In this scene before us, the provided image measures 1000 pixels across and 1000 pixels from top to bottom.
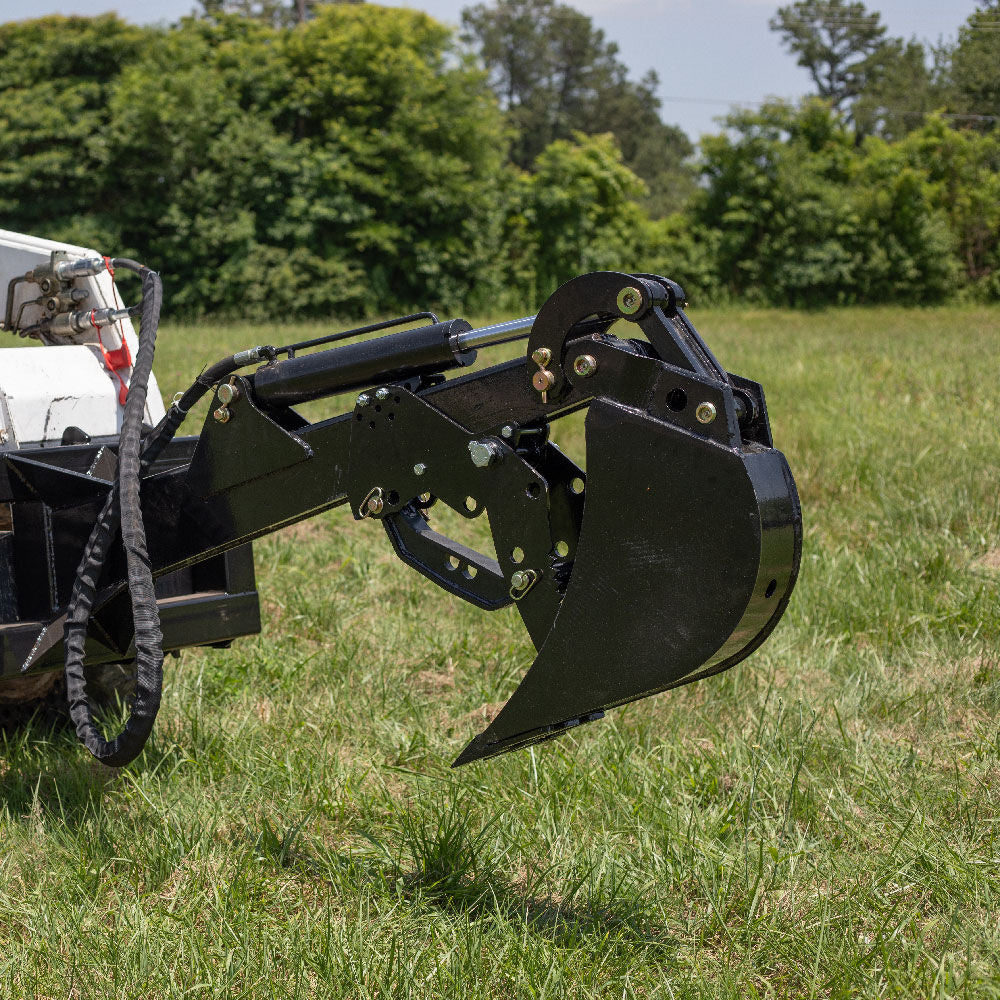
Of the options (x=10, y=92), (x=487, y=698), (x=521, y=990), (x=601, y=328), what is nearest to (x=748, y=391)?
(x=601, y=328)

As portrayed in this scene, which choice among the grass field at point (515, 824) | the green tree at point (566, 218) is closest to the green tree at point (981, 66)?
the green tree at point (566, 218)

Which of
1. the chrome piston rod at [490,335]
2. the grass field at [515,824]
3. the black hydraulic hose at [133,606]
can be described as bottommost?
the grass field at [515,824]

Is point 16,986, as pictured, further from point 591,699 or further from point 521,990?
point 591,699

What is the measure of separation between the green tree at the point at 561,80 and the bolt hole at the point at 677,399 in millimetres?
58927

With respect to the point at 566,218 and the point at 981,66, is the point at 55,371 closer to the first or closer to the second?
the point at 566,218

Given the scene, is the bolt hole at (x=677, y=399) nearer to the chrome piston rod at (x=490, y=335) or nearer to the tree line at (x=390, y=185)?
the chrome piston rod at (x=490, y=335)

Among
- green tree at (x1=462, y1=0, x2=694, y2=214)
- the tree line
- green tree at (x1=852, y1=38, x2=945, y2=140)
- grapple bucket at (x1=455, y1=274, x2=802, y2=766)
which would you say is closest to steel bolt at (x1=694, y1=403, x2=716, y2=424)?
grapple bucket at (x1=455, y1=274, x2=802, y2=766)

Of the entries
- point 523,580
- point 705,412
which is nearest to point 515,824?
point 523,580

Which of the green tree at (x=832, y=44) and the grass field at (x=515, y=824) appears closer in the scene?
the grass field at (x=515, y=824)

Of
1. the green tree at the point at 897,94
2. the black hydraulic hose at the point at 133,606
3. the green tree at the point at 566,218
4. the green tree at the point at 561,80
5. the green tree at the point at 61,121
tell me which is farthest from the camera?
the green tree at the point at 561,80

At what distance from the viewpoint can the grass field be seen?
227cm

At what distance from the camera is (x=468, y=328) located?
6.75 feet

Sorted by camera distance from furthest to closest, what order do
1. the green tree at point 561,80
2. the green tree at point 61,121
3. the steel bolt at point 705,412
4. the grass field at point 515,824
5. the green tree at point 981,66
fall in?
the green tree at point 561,80 < the green tree at point 981,66 < the green tree at point 61,121 < the grass field at point 515,824 < the steel bolt at point 705,412

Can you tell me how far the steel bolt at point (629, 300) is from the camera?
5.59ft
